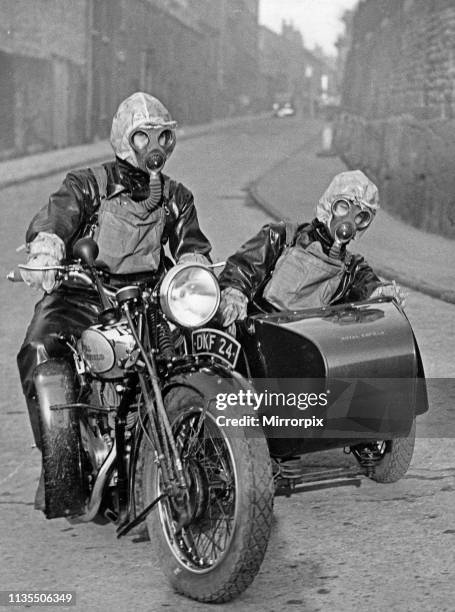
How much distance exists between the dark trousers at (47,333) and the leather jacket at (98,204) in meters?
0.22

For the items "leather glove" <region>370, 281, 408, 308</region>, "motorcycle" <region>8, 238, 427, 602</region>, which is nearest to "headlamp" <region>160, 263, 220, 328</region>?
"motorcycle" <region>8, 238, 427, 602</region>

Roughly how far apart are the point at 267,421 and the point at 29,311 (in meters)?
5.91

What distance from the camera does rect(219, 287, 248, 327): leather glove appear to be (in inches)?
179

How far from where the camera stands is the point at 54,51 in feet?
122

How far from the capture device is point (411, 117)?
18766 millimetres

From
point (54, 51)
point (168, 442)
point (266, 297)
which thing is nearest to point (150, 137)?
point (266, 297)

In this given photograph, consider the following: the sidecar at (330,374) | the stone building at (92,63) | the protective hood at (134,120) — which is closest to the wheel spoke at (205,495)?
the sidecar at (330,374)

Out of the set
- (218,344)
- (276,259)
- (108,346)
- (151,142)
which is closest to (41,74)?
(276,259)

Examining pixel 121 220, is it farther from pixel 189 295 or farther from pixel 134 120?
pixel 189 295

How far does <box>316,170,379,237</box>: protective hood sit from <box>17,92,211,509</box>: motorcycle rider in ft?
1.66

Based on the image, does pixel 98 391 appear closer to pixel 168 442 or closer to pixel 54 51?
pixel 168 442

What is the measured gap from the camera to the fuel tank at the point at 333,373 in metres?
4.27

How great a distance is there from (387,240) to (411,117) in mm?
4435

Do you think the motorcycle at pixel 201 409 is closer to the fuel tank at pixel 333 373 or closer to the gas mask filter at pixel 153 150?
the fuel tank at pixel 333 373
